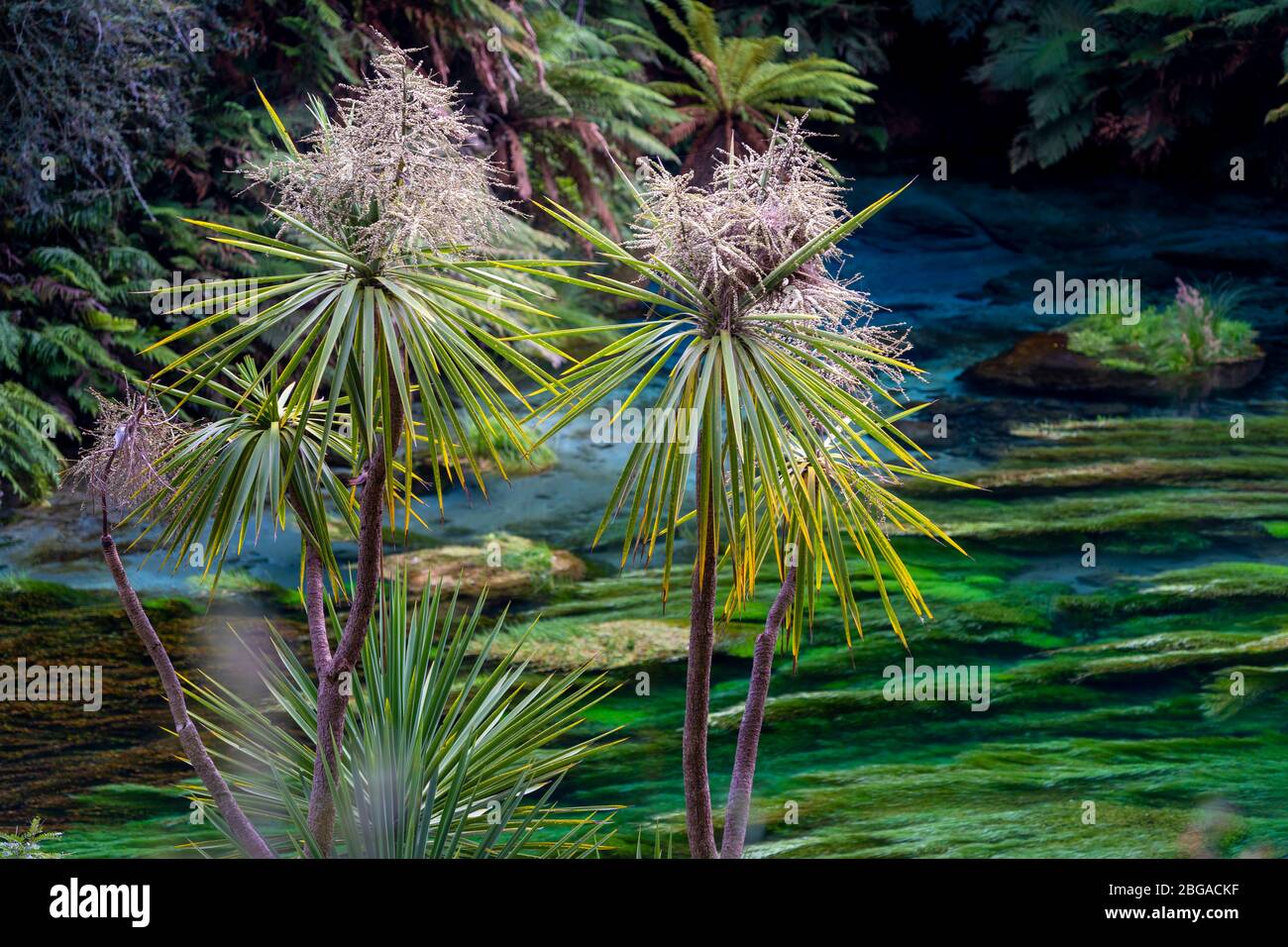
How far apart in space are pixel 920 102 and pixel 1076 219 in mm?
2393

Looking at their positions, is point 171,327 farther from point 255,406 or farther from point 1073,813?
point 1073,813

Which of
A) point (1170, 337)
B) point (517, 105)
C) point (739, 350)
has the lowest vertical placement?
point (739, 350)

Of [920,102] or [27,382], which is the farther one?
[920,102]

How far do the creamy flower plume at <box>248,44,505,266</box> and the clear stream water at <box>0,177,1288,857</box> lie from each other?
241 centimetres

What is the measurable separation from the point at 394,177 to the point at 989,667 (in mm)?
3607

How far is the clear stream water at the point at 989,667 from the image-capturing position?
163 inches

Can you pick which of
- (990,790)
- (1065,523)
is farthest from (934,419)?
(990,790)

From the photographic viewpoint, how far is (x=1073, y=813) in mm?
4168

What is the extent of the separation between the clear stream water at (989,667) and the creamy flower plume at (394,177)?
241 centimetres

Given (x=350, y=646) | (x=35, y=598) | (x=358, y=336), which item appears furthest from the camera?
(x=35, y=598)

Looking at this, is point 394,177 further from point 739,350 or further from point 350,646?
point 350,646

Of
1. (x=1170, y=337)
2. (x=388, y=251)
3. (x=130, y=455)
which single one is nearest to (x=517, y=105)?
(x=1170, y=337)

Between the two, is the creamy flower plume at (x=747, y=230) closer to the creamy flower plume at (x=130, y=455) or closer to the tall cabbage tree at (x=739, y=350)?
the tall cabbage tree at (x=739, y=350)

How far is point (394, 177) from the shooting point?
7.92ft
